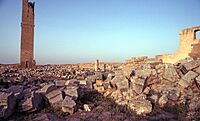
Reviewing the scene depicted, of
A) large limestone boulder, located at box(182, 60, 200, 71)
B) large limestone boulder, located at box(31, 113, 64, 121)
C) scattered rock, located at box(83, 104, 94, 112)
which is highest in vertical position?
large limestone boulder, located at box(182, 60, 200, 71)

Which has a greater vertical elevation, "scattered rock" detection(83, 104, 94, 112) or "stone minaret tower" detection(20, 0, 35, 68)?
"stone minaret tower" detection(20, 0, 35, 68)

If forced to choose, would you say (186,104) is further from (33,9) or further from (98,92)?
(33,9)

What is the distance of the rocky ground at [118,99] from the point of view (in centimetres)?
665

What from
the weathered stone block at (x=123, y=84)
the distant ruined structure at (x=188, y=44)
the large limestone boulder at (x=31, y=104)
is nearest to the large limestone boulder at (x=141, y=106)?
the weathered stone block at (x=123, y=84)

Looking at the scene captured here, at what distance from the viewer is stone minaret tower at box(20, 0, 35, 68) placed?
24.4m

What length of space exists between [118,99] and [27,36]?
19042 millimetres

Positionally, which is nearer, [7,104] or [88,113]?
[7,104]

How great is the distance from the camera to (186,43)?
17.2m

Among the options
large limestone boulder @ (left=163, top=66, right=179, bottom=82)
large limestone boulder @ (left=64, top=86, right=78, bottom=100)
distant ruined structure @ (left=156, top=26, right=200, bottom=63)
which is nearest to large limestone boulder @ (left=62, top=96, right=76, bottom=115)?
large limestone boulder @ (left=64, top=86, right=78, bottom=100)

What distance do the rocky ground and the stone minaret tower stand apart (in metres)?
16.5

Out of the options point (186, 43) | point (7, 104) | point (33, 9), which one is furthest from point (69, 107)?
point (33, 9)

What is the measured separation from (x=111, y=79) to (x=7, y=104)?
4392mm

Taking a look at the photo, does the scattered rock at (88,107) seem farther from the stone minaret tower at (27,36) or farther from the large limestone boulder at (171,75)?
the stone minaret tower at (27,36)

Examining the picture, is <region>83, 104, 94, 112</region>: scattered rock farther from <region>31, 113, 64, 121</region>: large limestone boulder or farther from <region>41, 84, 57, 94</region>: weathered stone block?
<region>41, 84, 57, 94</region>: weathered stone block
